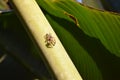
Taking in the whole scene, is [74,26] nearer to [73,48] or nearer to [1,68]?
[73,48]

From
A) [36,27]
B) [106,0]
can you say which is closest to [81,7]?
[36,27]

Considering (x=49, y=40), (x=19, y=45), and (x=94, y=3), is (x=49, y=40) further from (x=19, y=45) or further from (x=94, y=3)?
(x=94, y=3)

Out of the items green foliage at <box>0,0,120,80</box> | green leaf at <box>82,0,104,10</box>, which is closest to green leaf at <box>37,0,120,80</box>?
green foliage at <box>0,0,120,80</box>

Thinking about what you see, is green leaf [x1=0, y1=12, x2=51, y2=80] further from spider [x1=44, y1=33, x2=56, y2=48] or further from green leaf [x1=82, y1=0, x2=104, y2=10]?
green leaf [x1=82, y1=0, x2=104, y2=10]

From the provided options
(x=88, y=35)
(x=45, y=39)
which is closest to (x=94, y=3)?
(x=88, y=35)

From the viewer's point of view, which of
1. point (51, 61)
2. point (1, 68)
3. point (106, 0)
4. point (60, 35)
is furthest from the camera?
point (106, 0)

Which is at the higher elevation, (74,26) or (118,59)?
(74,26)

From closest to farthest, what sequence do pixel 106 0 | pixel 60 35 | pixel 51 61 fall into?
pixel 51 61
pixel 60 35
pixel 106 0

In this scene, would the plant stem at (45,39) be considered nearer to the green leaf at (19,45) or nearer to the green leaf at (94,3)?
the green leaf at (19,45)
